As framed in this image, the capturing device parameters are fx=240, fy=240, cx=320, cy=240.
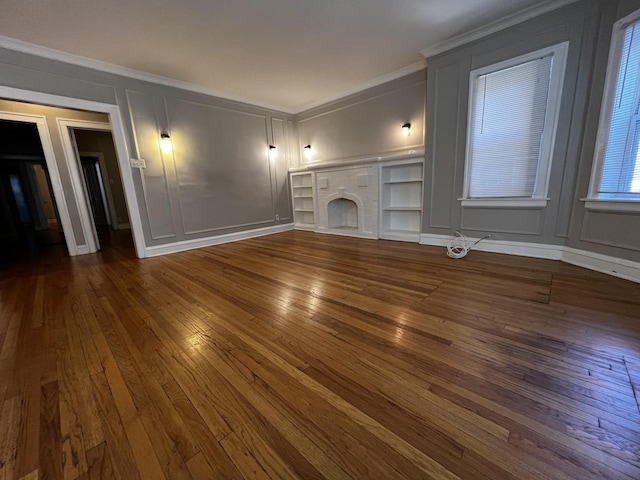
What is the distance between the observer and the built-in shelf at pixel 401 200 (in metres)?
4.26

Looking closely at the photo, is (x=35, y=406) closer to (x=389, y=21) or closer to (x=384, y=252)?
(x=384, y=252)

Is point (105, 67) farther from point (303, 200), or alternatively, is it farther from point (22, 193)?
point (22, 193)

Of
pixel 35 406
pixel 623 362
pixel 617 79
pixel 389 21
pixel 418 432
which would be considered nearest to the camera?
pixel 418 432

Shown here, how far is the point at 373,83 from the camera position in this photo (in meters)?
4.47

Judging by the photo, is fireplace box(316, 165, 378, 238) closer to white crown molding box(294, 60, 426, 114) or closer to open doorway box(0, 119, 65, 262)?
white crown molding box(294, 60, 426, 114)

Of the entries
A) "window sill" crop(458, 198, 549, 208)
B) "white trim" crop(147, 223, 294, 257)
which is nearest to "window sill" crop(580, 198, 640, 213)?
"window sill" crop(458, 198, 549, 208)

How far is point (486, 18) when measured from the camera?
9.53ft

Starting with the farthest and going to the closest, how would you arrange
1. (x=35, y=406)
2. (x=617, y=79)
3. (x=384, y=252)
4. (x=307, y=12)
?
(x=384, y=252) < (x=307, y=12) < (x=617, y=79) < (x=35, y=406)

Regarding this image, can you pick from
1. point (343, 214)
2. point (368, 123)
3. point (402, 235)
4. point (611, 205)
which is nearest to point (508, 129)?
point (611, 205)

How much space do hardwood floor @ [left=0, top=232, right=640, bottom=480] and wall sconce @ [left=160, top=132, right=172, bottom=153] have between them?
2617 mm

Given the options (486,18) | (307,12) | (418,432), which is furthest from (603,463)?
(486,18)

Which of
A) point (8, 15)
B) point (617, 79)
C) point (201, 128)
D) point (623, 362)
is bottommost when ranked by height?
point (623, 362)

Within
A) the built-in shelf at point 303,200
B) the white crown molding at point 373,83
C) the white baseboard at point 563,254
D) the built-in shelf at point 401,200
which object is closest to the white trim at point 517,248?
the white baseboard at point 563,254

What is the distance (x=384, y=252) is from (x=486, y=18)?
314cm
